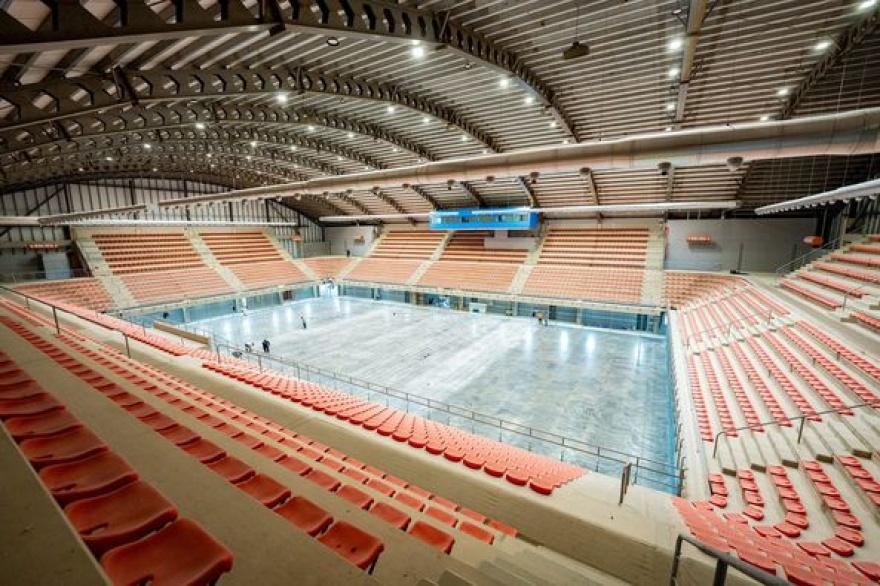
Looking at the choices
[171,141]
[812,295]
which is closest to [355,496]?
[812,295]

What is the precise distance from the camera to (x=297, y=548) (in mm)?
1942

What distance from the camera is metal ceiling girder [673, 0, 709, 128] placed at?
7273mm

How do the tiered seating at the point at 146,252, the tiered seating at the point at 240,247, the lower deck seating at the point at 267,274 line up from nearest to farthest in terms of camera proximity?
the tiered seating at the point at 146,252 → the lower deck seating at the point at 267,274 → the tiered seating at the point at 240,247

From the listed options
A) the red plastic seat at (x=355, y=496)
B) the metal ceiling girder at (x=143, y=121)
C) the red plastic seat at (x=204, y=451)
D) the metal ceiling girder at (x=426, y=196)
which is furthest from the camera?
the metal ceiling girder at (x=426, y=196)

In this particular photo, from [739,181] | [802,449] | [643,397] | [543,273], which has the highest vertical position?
[739,181]

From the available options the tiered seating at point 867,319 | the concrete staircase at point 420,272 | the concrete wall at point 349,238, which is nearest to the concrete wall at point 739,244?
the tiered seating at point 867,319

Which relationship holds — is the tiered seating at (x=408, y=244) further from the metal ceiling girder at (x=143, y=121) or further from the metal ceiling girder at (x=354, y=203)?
the metal ceiling girder at (x=143, y=121)

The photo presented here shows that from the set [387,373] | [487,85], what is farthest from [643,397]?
[487,85]

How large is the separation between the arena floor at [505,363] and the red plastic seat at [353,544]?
8096mm

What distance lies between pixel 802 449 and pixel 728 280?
57.3 ft

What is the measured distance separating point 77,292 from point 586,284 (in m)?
31.4

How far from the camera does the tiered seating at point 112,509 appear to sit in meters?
1.69

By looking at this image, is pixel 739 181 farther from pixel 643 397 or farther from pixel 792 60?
pixel 643 397

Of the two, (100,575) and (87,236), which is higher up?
(87,236)
